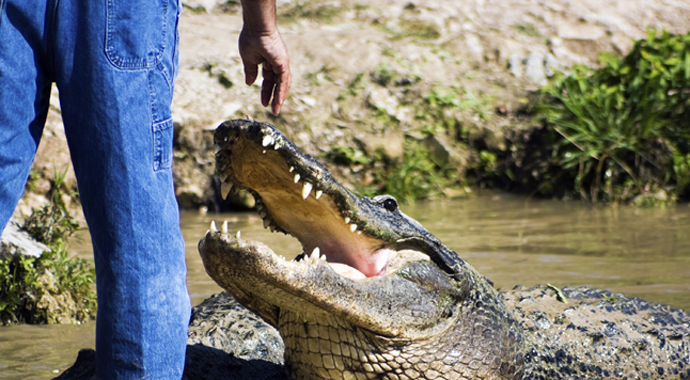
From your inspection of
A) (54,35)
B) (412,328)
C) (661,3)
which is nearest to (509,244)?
(412,328)

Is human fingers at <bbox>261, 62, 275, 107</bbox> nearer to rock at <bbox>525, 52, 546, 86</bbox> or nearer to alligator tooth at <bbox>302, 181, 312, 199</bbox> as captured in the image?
alligator tooth at <bbox>302, 181, 312, 199</bbox>

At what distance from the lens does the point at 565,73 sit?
9.06m

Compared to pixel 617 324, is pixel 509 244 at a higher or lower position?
lower

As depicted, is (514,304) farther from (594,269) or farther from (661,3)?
(661,3)

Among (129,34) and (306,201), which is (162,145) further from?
(306,201)

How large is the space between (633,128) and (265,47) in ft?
18.6

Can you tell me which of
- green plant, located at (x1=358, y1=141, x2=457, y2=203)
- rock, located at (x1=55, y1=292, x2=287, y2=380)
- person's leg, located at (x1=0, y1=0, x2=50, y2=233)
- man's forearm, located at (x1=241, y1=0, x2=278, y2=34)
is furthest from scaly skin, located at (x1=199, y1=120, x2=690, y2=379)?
green plant, located at (x1=358, y1=141, x2=457, y2=203)

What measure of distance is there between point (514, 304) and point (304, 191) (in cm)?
132

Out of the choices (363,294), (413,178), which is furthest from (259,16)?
(413,178)

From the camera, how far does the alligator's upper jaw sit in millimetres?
2119

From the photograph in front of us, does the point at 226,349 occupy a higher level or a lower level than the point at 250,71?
lower

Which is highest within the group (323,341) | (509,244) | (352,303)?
(352,303)

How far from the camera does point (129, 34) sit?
1722 mm

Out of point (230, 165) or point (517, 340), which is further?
point (517, 340)
